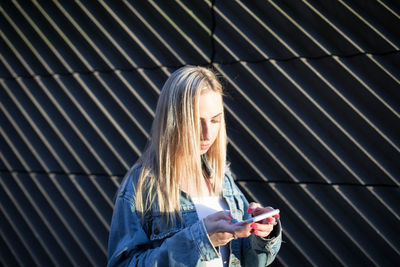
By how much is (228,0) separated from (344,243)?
1595 mm

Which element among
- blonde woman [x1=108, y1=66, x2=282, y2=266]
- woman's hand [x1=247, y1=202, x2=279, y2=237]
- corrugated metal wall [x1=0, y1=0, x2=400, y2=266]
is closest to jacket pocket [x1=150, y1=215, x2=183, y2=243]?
blonde woman [x1=108, y1=66, x2=282, y2=266]

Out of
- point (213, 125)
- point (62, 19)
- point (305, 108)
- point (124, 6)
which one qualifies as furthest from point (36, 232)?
→ point (305, 108)

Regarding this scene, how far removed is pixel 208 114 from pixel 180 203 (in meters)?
0.39

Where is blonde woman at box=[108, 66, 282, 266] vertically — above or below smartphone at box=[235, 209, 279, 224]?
above

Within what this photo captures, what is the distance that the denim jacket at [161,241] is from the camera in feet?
4.34

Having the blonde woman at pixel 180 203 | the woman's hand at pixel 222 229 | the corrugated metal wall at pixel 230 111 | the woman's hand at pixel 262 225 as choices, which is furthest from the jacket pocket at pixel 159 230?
the corrugated metal wall at pixel 230 111

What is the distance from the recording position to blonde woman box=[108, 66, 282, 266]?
1.33 meters

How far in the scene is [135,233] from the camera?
1377mm

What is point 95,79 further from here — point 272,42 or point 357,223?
point 357,223

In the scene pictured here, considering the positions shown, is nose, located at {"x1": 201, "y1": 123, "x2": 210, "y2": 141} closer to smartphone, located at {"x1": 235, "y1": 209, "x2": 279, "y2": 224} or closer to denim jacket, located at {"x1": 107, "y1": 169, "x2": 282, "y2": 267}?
denim jacket, located at {"x1": 107, "y1": 169, "x2": 282, "y2": 267}

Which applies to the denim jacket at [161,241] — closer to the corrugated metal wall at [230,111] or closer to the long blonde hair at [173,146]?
the long blonde hair at [173,146]

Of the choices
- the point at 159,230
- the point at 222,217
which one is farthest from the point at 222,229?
the point at 159,230

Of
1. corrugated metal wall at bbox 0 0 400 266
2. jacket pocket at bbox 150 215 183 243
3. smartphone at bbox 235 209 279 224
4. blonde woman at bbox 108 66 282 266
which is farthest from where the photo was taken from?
corrugated metal wall at bbox 0 0 400 266

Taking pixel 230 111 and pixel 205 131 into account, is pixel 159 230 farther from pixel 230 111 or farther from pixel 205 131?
pixel 230 111
